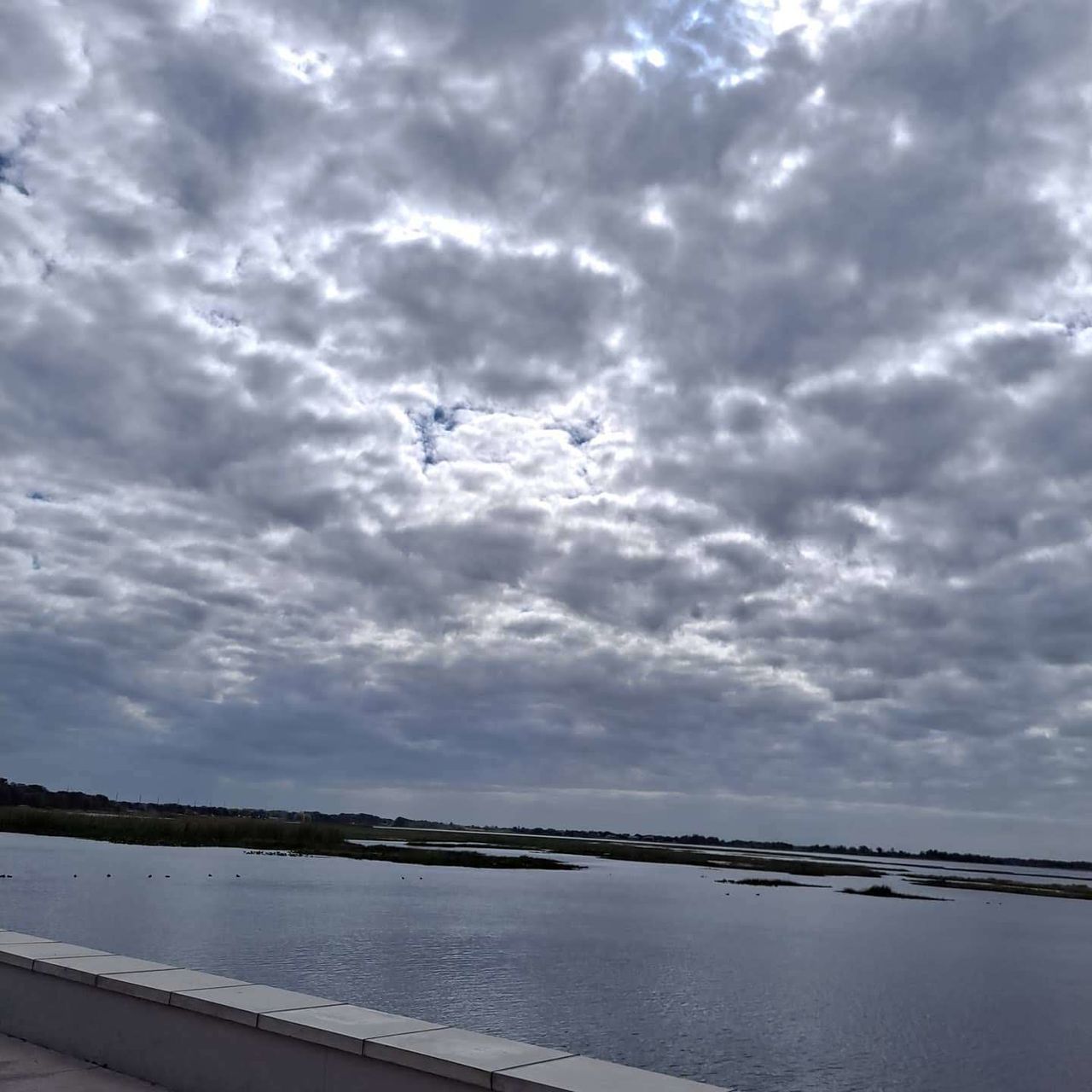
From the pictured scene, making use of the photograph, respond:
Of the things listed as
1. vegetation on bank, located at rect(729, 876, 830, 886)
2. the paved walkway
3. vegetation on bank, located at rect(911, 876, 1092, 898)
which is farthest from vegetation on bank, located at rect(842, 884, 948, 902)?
the paved walkway

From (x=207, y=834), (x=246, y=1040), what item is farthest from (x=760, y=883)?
(x=246, y=1040)

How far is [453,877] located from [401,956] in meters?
44.3

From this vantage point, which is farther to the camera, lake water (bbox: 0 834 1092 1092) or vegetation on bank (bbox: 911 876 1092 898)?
vegetation on bank (bbox: 911 876 1092 898)

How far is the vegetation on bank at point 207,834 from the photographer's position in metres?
96.8

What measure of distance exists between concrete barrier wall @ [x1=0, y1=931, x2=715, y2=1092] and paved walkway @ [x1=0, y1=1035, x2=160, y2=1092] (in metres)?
0.10

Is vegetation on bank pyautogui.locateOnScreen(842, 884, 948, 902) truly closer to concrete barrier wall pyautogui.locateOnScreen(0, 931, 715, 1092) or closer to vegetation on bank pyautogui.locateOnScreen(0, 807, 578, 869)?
vegetation on bank pyautogui.locateOnScreen(0, 807, 578, 869)

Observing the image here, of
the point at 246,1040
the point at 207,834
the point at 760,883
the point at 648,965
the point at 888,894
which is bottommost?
the point at 648,965

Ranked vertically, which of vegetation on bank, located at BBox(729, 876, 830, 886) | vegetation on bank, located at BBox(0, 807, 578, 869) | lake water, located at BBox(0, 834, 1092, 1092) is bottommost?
lake water, located at BBox(0, 834, 1092, 1092)

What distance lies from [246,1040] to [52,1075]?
4.47 feet

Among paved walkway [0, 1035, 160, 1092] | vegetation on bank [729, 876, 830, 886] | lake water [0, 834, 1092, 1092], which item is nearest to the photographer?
paved walkway [0, 1035, 160, 1092]

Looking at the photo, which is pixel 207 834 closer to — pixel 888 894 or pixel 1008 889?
pixel 888 894

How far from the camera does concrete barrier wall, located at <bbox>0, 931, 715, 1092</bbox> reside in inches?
211

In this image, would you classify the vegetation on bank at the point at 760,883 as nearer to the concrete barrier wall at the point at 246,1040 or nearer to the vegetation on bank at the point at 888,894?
the vegetation on bank at the point at 888,894

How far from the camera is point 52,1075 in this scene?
6434 millimetres
